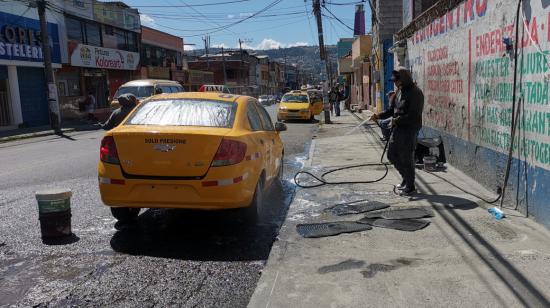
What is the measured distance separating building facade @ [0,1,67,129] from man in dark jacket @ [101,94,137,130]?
1862cm

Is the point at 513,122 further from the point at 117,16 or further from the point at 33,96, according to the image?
the point at 117,16

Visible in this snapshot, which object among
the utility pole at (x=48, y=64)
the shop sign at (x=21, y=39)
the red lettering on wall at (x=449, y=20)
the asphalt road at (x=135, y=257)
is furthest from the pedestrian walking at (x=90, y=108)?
the red lettering on wall at (x=449, y=20)

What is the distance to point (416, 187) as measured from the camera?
7.82 meters

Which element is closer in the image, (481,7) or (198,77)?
(481,7)

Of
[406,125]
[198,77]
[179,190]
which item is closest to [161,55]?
[198,77]

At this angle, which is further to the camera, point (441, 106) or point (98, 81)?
point (98, 81)

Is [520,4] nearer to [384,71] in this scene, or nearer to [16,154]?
[16,154]

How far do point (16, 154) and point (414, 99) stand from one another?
1190 cm

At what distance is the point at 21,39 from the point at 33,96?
3166 millimetres

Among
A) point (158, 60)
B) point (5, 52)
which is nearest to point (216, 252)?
point (5, 52)

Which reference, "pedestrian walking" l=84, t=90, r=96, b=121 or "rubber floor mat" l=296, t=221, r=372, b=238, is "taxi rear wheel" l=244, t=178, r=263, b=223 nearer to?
"rubber floor mat" l=296, t=221, r=372, b=238

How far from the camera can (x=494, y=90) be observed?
270 inches

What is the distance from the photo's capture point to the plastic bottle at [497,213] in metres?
5.78

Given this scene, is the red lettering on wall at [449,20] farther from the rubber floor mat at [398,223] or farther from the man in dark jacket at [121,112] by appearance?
the man in dark jacket at [121,112]
